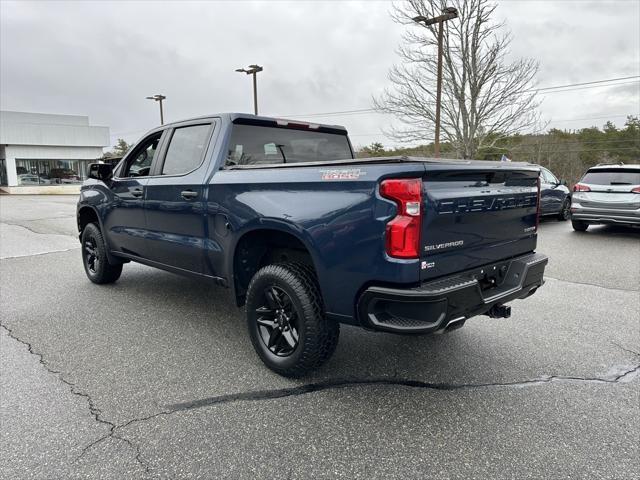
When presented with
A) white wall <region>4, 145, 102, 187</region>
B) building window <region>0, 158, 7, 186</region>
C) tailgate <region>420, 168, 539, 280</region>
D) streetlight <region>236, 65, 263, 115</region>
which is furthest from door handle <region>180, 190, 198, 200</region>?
building window <region>0, 158, 7, 186</region>

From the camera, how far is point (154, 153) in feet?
15.4

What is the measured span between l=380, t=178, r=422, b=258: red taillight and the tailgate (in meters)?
0.06

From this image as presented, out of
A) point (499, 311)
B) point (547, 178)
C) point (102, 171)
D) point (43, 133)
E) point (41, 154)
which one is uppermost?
point (43, 133)

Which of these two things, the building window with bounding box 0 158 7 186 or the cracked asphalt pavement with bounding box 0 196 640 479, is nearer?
the cracked asphalt pavement with bounding box 0 196 640 479

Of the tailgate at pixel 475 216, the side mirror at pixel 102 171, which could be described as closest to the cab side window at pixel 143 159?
the side mirror at pixel 102 171

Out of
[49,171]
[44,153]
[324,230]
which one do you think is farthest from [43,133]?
[324,230]

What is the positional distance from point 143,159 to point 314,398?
3255 millimetres

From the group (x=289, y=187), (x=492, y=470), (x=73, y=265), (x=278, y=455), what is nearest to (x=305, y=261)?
(x=289, y=187)

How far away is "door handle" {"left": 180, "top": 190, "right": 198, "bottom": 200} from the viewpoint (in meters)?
3.91

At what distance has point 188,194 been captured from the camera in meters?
3.95

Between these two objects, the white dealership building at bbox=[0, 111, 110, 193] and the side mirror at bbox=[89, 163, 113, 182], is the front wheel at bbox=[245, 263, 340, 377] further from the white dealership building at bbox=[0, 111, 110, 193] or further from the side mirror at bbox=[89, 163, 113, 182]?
the white dealership building at bbox=[0, 111, 110, 193]

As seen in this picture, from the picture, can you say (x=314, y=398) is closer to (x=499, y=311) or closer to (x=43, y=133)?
(x=499, y=311)

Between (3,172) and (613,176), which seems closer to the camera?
(613,176)

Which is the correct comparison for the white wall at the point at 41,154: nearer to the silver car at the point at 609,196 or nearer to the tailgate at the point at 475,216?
the silver car at the point at 609,196
